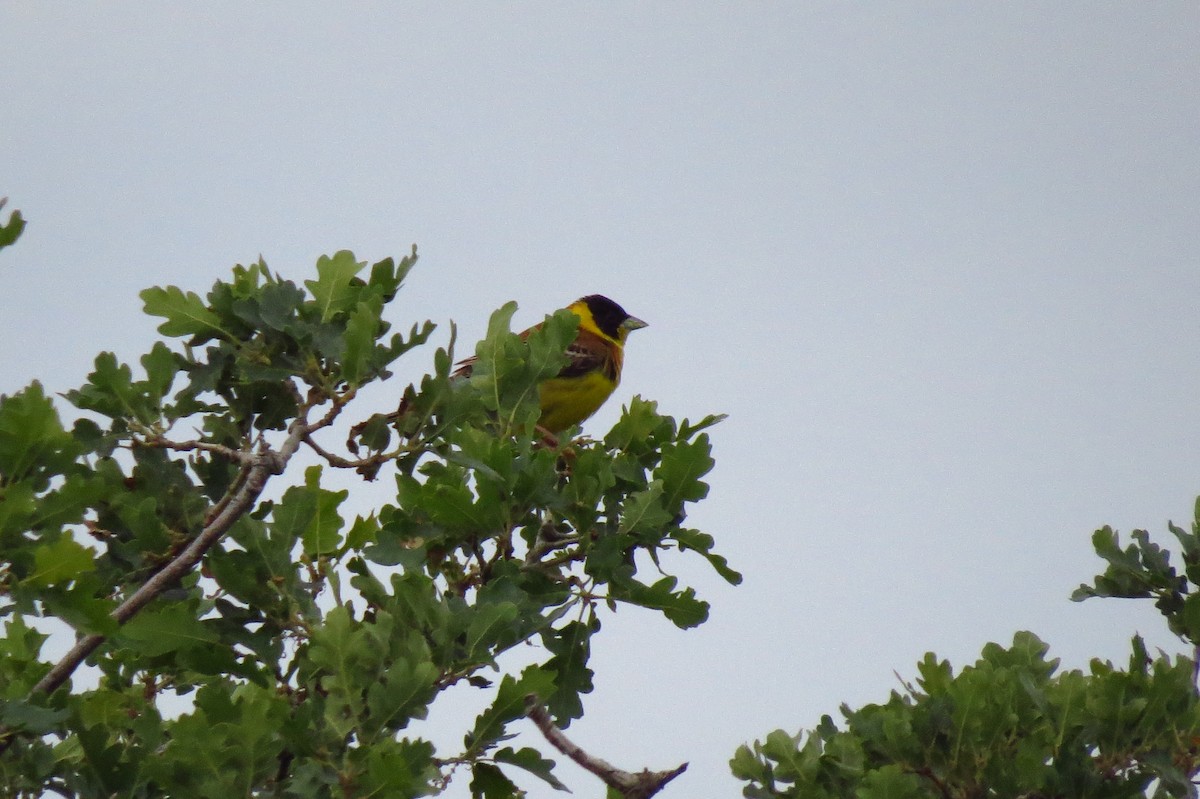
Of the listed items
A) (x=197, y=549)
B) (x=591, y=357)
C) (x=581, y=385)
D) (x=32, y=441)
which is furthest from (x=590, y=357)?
(x=32, y=441)

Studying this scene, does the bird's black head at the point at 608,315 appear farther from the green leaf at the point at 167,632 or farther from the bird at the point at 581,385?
the green leaf at the point at 167,632

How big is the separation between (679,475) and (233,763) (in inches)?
55.7

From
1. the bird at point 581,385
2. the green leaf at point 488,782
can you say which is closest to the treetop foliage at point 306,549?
the green leaf at point 488,782

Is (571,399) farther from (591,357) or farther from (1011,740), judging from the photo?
(1011,740)

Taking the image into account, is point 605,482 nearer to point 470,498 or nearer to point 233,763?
point 470,498

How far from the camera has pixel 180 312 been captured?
3988 mm

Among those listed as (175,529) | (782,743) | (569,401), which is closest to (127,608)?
(175,529)

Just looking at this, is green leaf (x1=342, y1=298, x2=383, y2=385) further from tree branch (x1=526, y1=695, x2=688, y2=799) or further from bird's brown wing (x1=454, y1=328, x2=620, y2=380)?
bird's brown wing (x1=454, y1=328, x2=620, y2=380)

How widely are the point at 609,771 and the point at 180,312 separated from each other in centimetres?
197

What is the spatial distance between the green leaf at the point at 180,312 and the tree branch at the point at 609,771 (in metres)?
1.50

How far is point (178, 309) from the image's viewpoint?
3.98 metres

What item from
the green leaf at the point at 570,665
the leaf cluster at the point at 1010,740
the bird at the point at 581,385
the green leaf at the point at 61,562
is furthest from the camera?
the bird at the point at 581,385

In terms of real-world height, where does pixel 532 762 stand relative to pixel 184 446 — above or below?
below

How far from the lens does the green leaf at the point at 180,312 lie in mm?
3967
